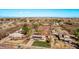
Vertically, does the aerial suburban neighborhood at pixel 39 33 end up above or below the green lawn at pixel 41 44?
above

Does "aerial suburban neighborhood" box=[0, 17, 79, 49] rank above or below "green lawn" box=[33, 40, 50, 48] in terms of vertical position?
above

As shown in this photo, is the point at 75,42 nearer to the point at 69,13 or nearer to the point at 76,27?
the point at 76,27

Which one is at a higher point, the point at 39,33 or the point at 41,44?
the point at 39,33
